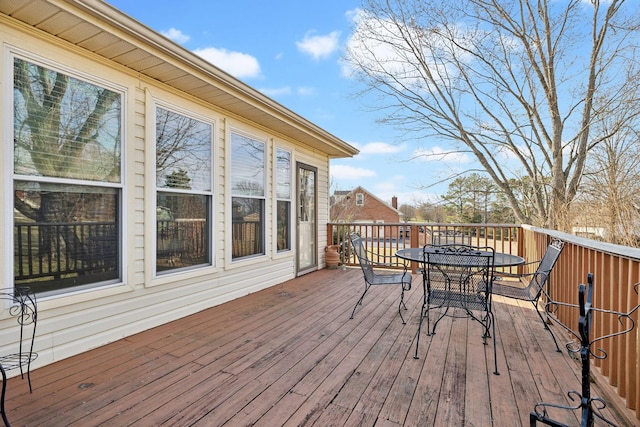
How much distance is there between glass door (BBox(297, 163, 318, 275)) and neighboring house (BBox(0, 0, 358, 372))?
1538mm

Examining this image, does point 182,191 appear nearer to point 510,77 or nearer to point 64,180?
point 64,180

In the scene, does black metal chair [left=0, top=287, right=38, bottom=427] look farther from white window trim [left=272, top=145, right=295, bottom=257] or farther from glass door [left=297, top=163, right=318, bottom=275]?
glass door [left=297, top=163, right=318, bottom=275]

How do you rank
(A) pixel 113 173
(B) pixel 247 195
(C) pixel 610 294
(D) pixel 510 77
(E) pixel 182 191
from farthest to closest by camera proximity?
(D) pixel 510 77 → (B) pixel 247 195 → (E) pixel 182 191 → (A) pixel 113 173 → (C) pixel 610 294

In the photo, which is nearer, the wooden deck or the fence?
the wooden deck

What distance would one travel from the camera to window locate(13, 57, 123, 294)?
2309 mm

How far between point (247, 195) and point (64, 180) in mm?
2279

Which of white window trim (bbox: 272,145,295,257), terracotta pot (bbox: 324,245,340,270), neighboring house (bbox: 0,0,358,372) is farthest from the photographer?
terracotta pot (bbox: 324,245,340,270)

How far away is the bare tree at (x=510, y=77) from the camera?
714 cm

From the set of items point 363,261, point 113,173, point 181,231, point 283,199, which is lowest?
point 363,261

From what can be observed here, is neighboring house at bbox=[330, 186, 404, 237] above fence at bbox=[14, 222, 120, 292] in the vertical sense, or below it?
above

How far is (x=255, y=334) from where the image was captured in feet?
9.88

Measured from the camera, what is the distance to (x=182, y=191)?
3518mm

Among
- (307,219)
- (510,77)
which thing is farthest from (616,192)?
(510,77)

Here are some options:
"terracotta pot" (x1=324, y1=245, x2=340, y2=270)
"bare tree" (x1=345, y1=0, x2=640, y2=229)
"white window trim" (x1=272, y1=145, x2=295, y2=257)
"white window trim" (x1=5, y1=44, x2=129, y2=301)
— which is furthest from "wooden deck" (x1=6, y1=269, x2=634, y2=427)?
"bare tree" (x1=345, y1=0, x2=640, y2=229)
